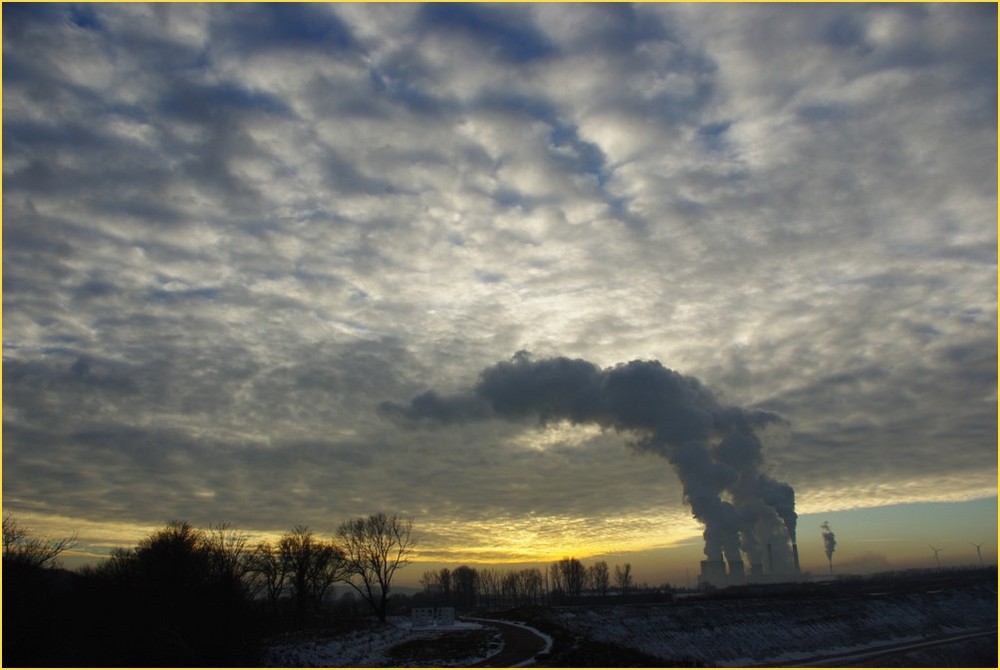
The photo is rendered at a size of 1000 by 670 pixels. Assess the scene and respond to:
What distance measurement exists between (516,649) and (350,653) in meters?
13.2

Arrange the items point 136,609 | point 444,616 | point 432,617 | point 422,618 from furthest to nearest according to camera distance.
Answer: point 444,616
point 432,617
point 422,618
point 136,609

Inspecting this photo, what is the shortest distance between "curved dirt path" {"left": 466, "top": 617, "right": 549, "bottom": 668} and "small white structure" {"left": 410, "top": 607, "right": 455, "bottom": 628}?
14093 millimetres

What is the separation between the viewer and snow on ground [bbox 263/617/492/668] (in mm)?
47812

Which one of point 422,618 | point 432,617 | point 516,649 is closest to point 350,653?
point 516,649

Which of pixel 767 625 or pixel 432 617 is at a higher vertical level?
pixel 432 617

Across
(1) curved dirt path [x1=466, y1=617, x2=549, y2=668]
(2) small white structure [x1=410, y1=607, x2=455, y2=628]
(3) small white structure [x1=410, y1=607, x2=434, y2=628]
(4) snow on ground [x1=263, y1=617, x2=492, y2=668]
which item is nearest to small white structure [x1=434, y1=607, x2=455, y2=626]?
(2) small white structure [x1=410, y1=607, x2=455, y2=628]

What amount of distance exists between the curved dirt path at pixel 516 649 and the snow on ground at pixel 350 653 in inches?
35.6

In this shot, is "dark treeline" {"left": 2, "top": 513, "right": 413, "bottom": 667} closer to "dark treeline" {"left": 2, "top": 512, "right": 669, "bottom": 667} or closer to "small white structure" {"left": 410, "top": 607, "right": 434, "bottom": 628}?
"dark treeline" {"left": 2, "top": 512, "right": 669, "bottom": 667}

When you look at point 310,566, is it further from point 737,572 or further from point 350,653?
point 737,572

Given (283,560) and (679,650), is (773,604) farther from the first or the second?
(283,560)

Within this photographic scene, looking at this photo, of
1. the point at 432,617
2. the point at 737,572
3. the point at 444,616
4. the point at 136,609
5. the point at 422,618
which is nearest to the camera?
the point at 136,609

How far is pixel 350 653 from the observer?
53875mm

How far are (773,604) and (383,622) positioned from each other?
45.3 metres

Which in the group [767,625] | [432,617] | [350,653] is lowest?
[767,625]
